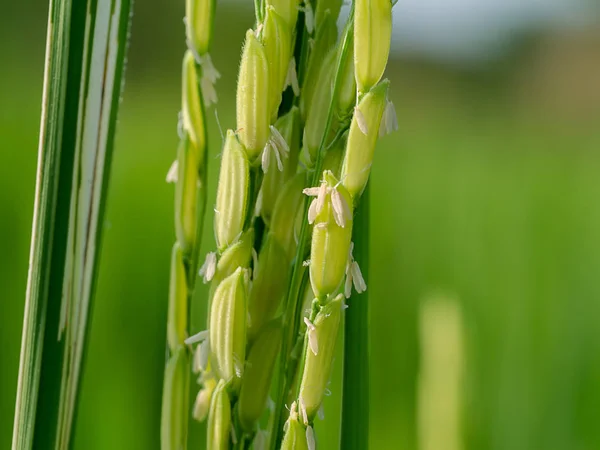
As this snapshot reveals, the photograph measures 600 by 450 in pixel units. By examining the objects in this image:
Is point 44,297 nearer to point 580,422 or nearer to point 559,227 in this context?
point 580,422

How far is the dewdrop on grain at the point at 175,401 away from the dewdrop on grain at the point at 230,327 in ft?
0.05

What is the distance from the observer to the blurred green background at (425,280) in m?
0.62

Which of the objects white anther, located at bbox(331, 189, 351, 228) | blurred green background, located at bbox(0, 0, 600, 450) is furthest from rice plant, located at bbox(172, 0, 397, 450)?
blurred green background, located at bbox(0, 0, 600, 450)

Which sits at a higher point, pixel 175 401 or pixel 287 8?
pixel 287 8

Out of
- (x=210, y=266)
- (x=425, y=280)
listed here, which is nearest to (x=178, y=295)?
(x=210, y=266)

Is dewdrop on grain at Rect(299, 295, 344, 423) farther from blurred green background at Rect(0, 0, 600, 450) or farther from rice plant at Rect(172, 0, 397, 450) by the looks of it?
blurred green background at Rect(0, 0, 600, 450)

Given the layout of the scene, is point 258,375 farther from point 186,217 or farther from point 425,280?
point 425,280

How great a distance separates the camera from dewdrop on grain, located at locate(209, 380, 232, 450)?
6.8 inches

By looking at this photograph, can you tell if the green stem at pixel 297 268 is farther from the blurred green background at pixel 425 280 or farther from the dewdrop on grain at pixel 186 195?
the blurred green background at pixel 425 280

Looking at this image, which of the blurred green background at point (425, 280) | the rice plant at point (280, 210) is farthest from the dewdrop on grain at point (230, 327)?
the blurred green background at point (425, 280)

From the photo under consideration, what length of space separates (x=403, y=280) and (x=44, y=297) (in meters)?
0.68

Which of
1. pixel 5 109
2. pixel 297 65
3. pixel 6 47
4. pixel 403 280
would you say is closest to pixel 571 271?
pixel 403 280

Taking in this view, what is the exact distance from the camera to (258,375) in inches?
7.3

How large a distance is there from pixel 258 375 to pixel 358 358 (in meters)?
0.04
